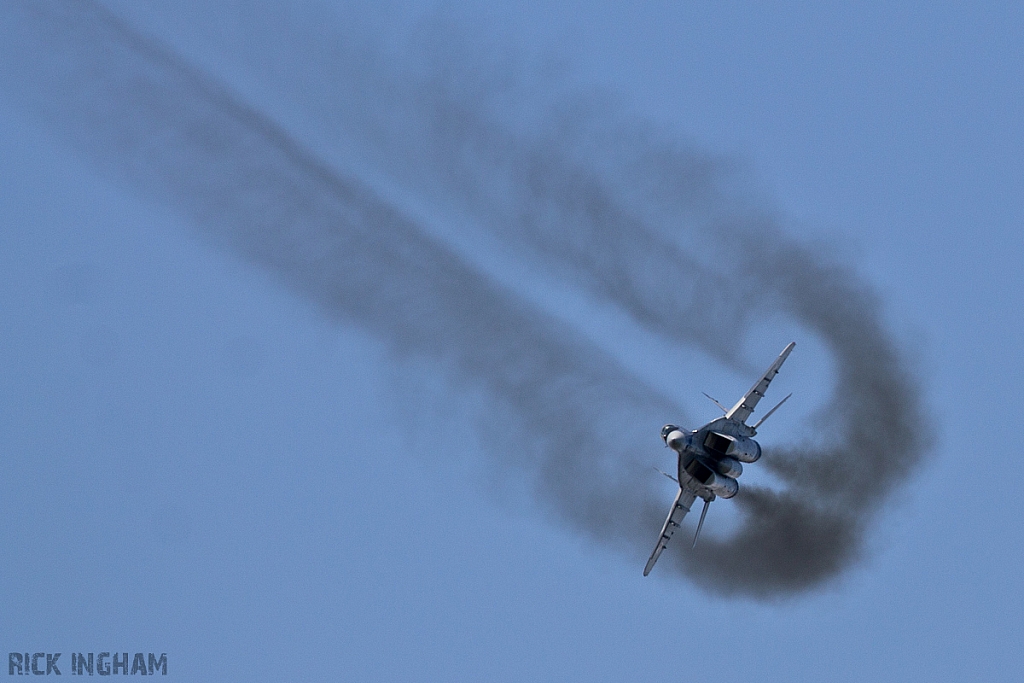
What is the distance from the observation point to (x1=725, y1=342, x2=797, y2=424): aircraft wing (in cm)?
6881

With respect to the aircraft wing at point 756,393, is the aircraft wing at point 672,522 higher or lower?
lower

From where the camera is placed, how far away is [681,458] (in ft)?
221

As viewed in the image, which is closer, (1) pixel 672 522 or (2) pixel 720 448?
(2) pixel 720 448

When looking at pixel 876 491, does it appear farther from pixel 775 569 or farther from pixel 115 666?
pixel 115 666

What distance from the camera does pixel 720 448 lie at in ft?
218

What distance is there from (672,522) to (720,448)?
6.24 meters

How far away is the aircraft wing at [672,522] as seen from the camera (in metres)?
70.3

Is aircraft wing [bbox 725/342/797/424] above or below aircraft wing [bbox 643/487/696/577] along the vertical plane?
above

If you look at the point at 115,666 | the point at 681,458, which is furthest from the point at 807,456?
the point at 115,666

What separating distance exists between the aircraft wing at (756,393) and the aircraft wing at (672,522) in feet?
13.8

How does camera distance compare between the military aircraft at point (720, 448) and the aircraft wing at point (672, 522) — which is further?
the aircraft wing at point (672, 522)

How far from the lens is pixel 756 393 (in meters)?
69.1

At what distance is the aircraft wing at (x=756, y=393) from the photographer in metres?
68.8

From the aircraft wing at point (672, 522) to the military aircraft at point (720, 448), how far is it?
0.59 m
